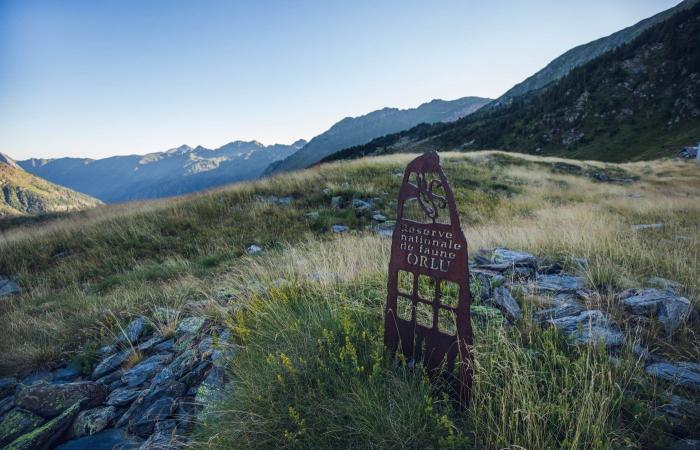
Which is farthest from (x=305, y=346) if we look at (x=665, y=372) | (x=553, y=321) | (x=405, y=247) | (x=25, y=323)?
(x=25, y=323)

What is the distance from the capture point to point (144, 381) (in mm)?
3279

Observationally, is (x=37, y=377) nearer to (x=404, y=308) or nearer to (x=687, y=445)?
(x=404, y=308)

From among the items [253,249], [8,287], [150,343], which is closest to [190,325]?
[150,343]

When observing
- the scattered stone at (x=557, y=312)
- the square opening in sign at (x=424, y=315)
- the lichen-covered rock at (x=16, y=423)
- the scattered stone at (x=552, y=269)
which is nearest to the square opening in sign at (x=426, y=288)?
the square opening in sign at (x=424, y=315)

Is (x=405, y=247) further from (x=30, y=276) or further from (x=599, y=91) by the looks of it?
(x=599, y=91)

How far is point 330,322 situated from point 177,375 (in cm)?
164

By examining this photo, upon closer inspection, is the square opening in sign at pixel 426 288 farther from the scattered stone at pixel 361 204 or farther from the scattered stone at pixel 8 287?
the scattered stone at pixel 8 287

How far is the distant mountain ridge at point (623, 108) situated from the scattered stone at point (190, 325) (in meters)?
44.5

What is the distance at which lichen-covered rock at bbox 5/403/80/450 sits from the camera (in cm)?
260

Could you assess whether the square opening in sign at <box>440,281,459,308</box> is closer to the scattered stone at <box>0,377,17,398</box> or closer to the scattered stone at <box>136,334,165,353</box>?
the scattered stone at <box>136,334,165,353</box>

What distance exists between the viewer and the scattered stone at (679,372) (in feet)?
7.46

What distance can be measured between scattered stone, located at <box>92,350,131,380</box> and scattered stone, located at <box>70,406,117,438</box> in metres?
0.62

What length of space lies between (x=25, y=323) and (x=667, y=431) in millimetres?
7027

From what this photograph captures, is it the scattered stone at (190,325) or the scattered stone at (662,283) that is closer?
the scattered stone at (662,283)
